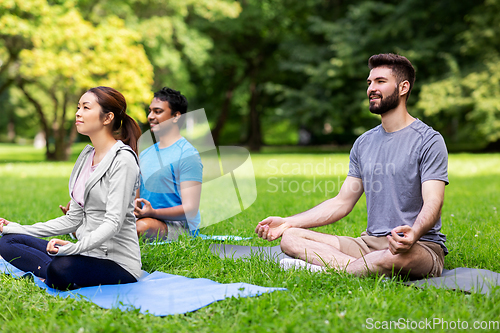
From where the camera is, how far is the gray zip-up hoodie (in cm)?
291

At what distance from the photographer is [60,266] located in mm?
3014

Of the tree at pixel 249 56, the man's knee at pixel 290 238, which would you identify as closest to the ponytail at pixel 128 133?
the man's knee at pixel 290 238

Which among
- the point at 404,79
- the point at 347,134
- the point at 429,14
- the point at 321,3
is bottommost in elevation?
the point at 347,134

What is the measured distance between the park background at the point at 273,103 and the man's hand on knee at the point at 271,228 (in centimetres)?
27

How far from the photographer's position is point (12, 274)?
11.2 feet

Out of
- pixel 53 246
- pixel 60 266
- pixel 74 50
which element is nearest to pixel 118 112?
pixel 53 246

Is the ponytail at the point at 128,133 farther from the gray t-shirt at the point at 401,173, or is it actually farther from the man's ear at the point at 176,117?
the gray t-shirt at the point at 401,173

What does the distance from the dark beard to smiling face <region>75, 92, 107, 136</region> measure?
Result: 6.61 feet

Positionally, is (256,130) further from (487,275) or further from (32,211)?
(487,275)

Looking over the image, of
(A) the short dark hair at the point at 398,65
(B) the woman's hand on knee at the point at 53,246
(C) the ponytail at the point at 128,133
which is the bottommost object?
(B) the woman's hand on knee at the point at 53,246

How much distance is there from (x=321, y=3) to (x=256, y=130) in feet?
27.5

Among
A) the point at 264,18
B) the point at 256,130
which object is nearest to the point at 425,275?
the point at 264,18

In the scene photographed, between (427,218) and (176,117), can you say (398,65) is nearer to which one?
(427,218)

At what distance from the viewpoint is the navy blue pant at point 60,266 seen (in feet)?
9.93
